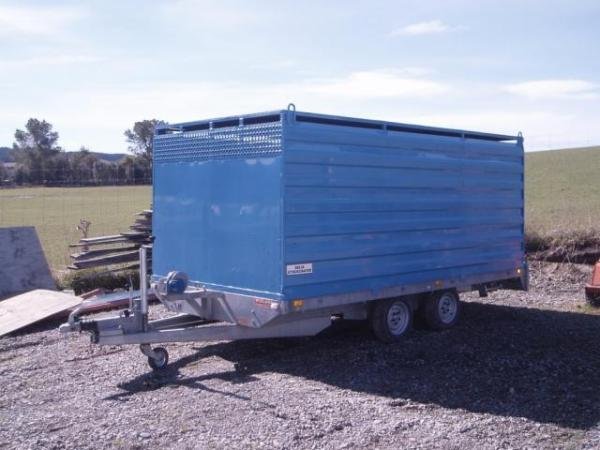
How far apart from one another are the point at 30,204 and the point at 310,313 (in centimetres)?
4233

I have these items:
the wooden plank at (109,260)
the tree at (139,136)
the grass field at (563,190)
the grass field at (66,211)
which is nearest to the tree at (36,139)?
the tree at (139,136)

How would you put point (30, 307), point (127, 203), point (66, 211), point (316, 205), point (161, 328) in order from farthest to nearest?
point (127, 203)
point (66, 211)
point (30, 307)
point (161, 328)
point (316, 205)

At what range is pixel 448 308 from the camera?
33.8 ft

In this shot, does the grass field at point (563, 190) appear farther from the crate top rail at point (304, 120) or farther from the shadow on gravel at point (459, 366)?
the crate top rail at point (304, 120)

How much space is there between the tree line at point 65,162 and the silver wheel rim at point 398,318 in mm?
25917

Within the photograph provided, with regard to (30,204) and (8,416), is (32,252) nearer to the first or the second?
(8,416)

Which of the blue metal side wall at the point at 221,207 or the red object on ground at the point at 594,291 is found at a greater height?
the blue metal side wall at the point at 221,207

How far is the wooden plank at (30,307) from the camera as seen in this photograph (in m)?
10.8

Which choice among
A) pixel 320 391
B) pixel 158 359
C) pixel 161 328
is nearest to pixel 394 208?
pixel 320 391

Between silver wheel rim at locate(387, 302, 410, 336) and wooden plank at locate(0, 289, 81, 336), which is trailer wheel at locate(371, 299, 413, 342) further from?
wooden plank at locate(0, 289, 81, 336)

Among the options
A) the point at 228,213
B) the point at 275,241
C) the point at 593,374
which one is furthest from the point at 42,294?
the point at 593,374

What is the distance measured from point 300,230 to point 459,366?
228cm

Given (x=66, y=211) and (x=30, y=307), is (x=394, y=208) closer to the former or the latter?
(x=30, y=307)

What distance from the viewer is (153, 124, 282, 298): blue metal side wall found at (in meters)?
7.83
